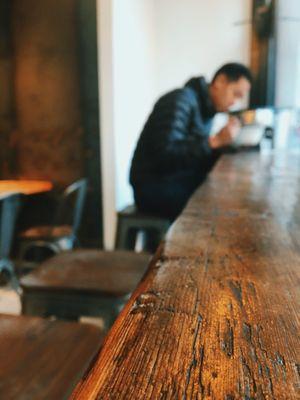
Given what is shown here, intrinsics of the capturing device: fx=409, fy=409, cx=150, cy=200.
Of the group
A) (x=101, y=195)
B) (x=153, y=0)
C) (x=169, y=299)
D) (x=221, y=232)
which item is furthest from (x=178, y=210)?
(x=153, y=0)

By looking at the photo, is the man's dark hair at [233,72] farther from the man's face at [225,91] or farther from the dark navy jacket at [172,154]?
the dark navy jacket at [172,154]

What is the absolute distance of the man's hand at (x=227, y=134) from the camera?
2.59 metres

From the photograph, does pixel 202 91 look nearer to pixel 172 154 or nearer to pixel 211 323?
pixel 172 154

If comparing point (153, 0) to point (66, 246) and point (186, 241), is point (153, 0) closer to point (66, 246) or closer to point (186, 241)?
point (66, 246)

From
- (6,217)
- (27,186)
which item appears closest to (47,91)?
(27,186)

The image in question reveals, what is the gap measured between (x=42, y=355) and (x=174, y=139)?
1731mm

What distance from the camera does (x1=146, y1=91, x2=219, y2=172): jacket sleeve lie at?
95.7 inches

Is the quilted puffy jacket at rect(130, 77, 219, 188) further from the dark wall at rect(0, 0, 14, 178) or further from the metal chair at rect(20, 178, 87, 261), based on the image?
the dark wall at rect(0, 0, 14, 178)

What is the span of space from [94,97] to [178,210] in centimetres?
128

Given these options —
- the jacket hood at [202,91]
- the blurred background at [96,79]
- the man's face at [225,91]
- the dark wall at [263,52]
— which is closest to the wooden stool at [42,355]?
the jacket hood at [202,91]

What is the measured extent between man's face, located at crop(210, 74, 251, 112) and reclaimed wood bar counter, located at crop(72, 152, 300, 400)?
199 centimetres

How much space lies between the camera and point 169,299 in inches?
23.1

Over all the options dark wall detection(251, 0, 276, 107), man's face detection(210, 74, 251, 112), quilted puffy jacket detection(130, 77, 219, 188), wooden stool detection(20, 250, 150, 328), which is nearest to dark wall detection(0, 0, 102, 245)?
quilted puffy jacket detection(130, 77, 219, 188)

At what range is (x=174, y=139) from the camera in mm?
2438
